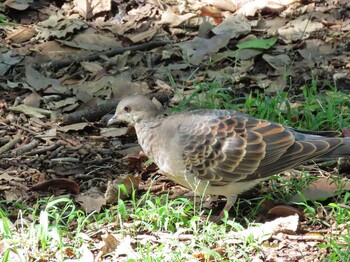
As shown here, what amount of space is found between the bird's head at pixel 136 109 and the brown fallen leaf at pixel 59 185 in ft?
1.97

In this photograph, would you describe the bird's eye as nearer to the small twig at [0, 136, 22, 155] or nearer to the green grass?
the green grass

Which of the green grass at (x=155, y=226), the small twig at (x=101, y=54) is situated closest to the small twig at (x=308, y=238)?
the green grass at (x=155, y=226)

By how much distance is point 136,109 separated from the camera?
5.87 metres

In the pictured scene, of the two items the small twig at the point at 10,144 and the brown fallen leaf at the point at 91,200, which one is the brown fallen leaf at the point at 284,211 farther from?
the small twig at the point at 10,144

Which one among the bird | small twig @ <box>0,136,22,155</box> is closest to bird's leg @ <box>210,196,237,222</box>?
the bird

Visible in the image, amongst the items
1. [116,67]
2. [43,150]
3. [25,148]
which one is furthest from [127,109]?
[116,67]

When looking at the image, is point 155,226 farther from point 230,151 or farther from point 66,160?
point 66,160

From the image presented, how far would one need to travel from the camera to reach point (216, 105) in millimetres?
6762

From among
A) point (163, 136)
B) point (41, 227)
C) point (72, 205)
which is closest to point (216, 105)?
point (163, 136)

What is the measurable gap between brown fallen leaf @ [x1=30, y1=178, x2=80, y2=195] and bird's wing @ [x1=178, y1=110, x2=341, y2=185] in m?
0.92

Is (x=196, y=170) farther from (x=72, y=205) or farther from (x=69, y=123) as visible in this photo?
(x=69, y=123)

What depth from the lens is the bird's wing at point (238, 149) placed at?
17.9ft

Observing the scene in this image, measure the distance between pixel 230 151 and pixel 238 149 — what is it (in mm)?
56

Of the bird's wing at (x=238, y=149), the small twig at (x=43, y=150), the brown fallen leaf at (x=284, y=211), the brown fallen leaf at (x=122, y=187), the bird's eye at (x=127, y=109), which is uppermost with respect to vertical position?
the bird's wing at (x=238, y=149)
